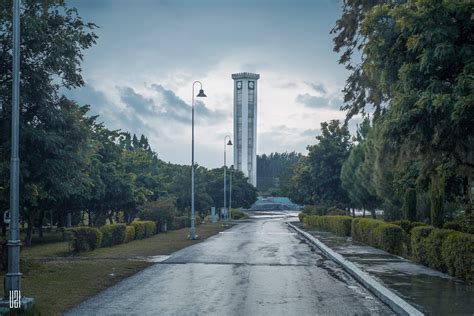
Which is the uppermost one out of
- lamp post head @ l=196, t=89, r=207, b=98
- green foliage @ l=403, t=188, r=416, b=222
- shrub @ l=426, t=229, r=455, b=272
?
lamp post head @ l=196, t=89, r=207, b=98

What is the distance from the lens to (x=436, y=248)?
16344 mm

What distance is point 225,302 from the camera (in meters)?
11.4

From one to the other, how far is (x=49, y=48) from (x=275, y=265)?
10137mm

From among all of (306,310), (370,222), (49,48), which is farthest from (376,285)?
(370,222)

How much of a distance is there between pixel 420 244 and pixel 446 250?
10.0ft

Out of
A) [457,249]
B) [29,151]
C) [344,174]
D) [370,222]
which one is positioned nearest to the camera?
[457,249]

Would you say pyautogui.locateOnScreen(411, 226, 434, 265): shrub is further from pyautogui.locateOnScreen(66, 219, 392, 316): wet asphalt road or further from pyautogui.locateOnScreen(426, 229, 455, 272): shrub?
pyautogui.locateOnScreen(66, 219, 392, 316): wet asphalt road

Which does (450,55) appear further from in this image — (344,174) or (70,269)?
(344,174)

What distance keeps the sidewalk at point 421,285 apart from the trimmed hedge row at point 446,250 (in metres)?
0.26

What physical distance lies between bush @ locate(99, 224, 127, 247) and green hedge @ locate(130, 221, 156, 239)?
153 inches

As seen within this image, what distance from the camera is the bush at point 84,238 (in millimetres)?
25078

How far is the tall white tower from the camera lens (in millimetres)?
126438

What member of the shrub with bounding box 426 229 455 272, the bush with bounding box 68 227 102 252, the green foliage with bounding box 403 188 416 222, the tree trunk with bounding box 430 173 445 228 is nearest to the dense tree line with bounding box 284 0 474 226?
the shrub with bounding box 426 229 455 272

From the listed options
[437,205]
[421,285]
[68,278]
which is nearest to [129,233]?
[437,205]
